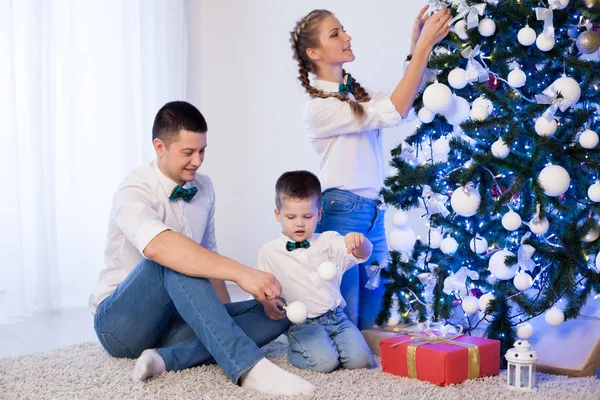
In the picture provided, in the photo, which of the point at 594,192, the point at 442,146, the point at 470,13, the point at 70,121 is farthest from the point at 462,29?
the point at 70,121

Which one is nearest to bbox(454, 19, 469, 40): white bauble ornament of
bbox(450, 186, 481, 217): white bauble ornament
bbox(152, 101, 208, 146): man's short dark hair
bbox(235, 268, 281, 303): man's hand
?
bbox(450, 186, 481, 217): white bauble ornament

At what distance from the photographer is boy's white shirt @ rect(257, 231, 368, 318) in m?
2.34

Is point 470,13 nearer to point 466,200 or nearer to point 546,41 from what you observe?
point 546,41

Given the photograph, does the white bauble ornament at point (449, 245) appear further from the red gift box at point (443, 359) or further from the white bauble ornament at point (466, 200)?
the red gift box at point (443, 359)

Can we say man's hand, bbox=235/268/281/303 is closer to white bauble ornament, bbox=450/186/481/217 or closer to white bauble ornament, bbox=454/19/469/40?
white bauble ornament, bbox=450/186/481/217

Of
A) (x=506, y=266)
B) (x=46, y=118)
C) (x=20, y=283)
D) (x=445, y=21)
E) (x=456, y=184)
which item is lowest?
(x=20, y=283)

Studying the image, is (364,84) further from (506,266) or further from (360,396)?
(360,396)

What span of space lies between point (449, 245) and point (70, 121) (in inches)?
87.8

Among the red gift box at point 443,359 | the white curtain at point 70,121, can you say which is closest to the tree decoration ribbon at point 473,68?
the red gift box at point 443,359

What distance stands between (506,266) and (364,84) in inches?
73.6

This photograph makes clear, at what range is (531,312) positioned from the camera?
2.11m

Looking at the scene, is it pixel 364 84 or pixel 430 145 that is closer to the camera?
pixel 430 145

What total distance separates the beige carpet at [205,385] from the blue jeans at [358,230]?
0.36m

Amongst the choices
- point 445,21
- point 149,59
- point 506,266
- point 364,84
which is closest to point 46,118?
point 149,59
